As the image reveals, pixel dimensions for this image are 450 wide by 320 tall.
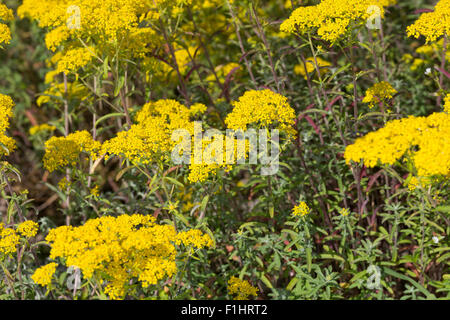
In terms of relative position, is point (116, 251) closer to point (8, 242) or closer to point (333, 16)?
point (8, 242)

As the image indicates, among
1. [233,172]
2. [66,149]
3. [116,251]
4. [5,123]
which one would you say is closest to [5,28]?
[5,123]

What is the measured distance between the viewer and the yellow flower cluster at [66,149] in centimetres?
409

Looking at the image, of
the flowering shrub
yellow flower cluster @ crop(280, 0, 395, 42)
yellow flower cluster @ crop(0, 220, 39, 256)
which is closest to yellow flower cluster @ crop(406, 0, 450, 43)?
the flowering shrub

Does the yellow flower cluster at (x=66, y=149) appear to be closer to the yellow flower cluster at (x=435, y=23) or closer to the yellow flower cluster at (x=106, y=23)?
the yellow flower cluster at (x=106, y=23)

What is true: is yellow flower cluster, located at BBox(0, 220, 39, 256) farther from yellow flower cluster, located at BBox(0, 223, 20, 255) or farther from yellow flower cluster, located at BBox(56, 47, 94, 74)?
yellow flower cluster, located at BBox(56, 47, 94, 74)

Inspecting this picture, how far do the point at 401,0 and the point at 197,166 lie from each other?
6447 mm

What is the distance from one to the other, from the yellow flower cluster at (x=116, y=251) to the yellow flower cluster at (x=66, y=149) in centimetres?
102

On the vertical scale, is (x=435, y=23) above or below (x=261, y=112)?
above

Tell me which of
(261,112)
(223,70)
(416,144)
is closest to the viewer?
(416,144)

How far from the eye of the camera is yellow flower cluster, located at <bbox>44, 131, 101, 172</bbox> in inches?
161

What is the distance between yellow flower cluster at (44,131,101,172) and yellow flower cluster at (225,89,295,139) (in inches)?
54.3

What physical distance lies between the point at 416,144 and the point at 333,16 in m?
1.27

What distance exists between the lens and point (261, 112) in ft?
11.9
